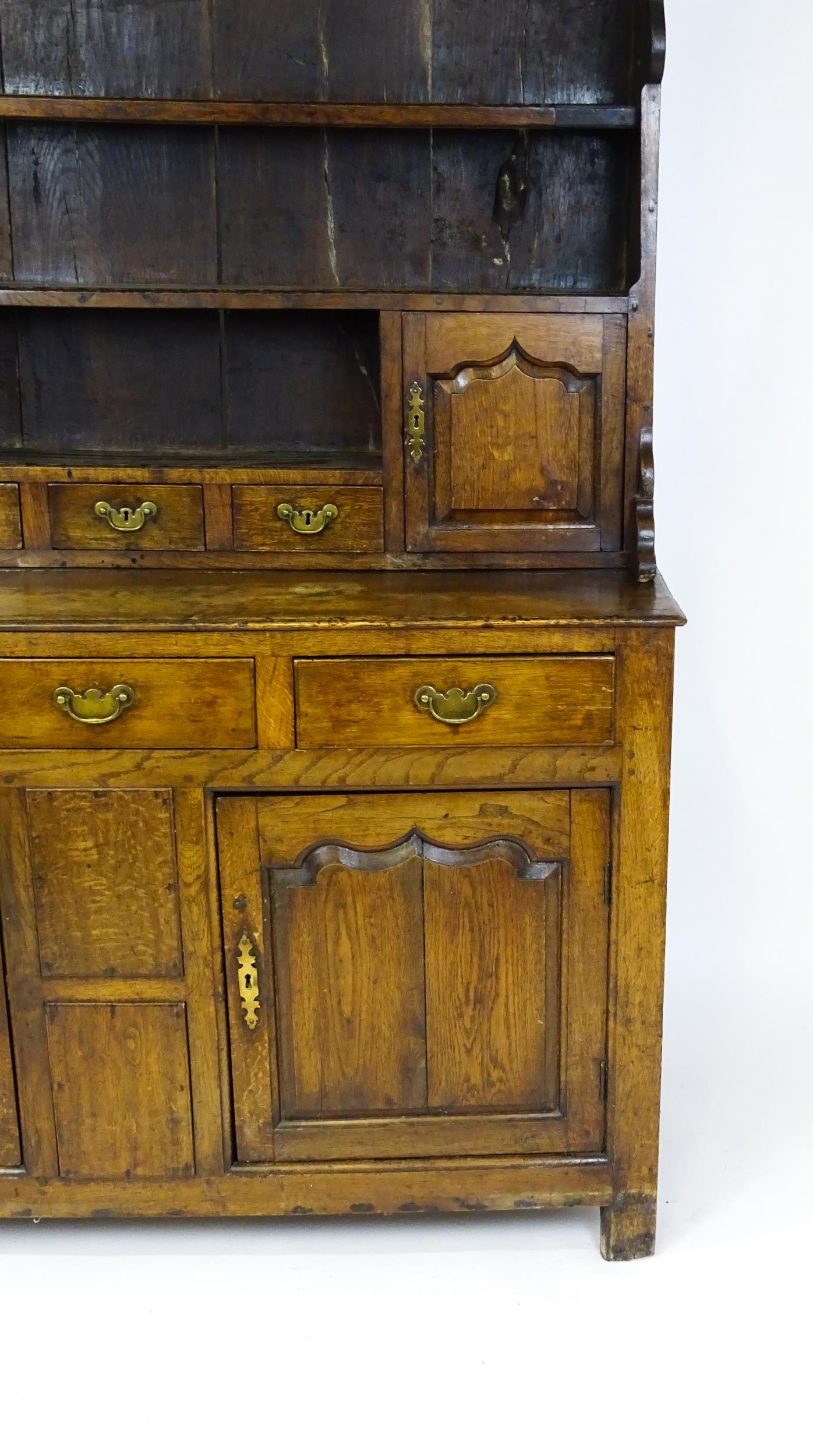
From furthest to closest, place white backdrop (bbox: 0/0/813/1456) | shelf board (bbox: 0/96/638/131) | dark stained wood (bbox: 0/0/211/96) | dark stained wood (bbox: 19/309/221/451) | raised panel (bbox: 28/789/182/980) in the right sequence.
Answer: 1. dark stained wood (bbox: 19/309/221/451)
2. dark stained wood (bbox: 0/0/211/96)
3. shelf board (bbox: 0/96/638/131)
4. raised panel (bbox: 28/789/182/980)
5. white backdrop (bbox: 0/0/813/1456)

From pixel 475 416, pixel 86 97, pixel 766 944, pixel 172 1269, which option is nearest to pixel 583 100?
pixel 475 416

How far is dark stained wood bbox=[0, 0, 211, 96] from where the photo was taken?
230 centimetres

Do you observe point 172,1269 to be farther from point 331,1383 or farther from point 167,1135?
point 331,1383

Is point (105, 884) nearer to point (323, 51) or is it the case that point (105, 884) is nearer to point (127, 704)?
point (127, 704)

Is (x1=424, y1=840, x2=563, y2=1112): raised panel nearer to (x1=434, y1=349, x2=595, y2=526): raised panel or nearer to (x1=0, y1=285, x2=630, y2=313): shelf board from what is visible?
(x1=434, y1=349, x2=595, y2=526): raised panel

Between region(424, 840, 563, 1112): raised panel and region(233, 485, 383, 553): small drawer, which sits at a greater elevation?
region(233, 485, 383, 553): small drawer

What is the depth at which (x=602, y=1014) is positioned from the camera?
6.97ft

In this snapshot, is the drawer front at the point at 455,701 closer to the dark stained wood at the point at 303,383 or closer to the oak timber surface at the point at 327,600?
the oak timber surface at the point at 327,600

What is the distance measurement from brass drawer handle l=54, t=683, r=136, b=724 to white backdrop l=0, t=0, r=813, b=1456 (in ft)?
2.79

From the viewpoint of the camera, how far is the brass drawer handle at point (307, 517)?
2.31 m

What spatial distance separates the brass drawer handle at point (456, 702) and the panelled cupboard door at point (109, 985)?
13.9 inches

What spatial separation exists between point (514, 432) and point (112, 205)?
2.52ft

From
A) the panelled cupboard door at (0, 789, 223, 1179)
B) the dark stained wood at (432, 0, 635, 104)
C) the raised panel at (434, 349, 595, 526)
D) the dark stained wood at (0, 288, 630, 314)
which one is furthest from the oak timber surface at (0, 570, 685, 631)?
the dark stained wood at (432, 0, 635, 104)

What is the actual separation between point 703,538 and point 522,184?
0.77 meters
